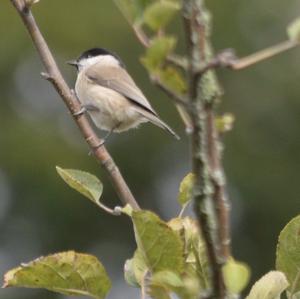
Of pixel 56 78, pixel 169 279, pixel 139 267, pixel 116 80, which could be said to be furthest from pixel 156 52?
pixel 116 80

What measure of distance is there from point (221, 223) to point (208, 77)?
0.13 meters

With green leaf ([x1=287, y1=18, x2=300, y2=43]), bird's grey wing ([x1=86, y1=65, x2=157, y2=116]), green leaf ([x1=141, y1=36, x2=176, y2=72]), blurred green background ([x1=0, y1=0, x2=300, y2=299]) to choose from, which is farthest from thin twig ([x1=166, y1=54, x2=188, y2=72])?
blurred green background ([x1=0, y1=0, x2=300, y2=299])

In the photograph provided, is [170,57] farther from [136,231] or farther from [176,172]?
[176,172]

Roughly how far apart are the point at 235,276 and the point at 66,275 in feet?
1.31

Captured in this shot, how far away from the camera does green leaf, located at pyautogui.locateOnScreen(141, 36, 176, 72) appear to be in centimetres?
93

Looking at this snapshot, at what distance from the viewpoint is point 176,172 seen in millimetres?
10984

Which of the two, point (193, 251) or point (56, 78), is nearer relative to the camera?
point (193, 251)

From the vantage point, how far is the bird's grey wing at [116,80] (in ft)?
13.5

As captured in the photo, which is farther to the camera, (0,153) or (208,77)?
(0,153)

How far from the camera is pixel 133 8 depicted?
1029 mm

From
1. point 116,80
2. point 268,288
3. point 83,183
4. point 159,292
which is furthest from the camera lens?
point 116,80

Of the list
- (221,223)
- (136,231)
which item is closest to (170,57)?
(221,223)

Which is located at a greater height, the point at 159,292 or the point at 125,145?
the point at 125,145

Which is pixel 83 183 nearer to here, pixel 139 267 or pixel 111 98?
pixel 139 267
